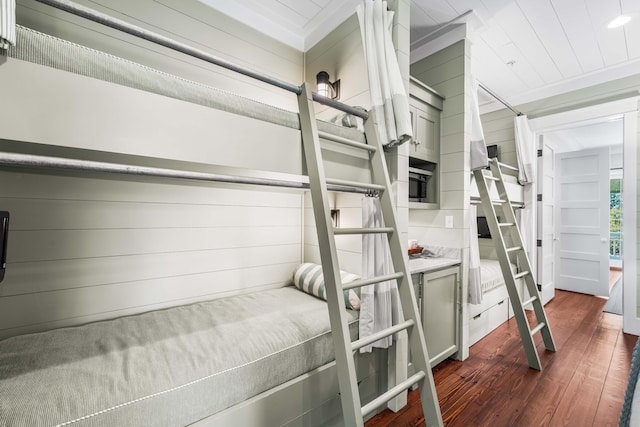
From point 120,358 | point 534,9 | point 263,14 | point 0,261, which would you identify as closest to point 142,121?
point 120,358

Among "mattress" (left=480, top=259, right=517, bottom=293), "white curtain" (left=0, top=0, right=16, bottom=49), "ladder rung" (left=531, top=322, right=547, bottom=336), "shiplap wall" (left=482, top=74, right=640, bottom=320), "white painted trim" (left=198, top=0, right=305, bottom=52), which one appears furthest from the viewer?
"shiplap wall" (left=482, top=74, right=640, bottom=320)

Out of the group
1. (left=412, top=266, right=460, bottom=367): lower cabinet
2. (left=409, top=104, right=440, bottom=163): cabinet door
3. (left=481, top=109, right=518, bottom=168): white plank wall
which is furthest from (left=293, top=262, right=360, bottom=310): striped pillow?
(left=481, top=109, right=518, bottom=168): white plank wall

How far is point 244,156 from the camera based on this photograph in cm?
109

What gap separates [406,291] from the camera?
1.39 metres

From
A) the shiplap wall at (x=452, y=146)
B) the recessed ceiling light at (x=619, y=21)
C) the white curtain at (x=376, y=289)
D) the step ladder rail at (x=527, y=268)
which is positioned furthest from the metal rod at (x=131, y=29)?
the recessed ceiling light at (x=619, y=21)

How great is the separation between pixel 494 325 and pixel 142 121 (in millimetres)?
3548

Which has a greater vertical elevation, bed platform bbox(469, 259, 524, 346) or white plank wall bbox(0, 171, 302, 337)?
white plank wall bbox(0, 171, 302, 337)

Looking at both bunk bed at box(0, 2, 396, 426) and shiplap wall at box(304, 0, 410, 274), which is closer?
bunk bed at box(0, 2, 396, 426)

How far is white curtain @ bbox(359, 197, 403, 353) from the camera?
1577 mm

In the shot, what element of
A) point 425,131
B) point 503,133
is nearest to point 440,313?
point 425,131

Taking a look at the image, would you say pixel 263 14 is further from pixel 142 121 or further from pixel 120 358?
pixel 120 358

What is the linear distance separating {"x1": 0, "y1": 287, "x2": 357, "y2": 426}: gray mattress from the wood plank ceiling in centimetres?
234

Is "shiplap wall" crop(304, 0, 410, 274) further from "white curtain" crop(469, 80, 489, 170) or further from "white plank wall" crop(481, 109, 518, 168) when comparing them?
"white plank wall" crop(481, 109, 518, 168)

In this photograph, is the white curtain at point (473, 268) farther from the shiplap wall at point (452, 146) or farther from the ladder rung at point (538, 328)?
the ladder rung at point (538, 328)
